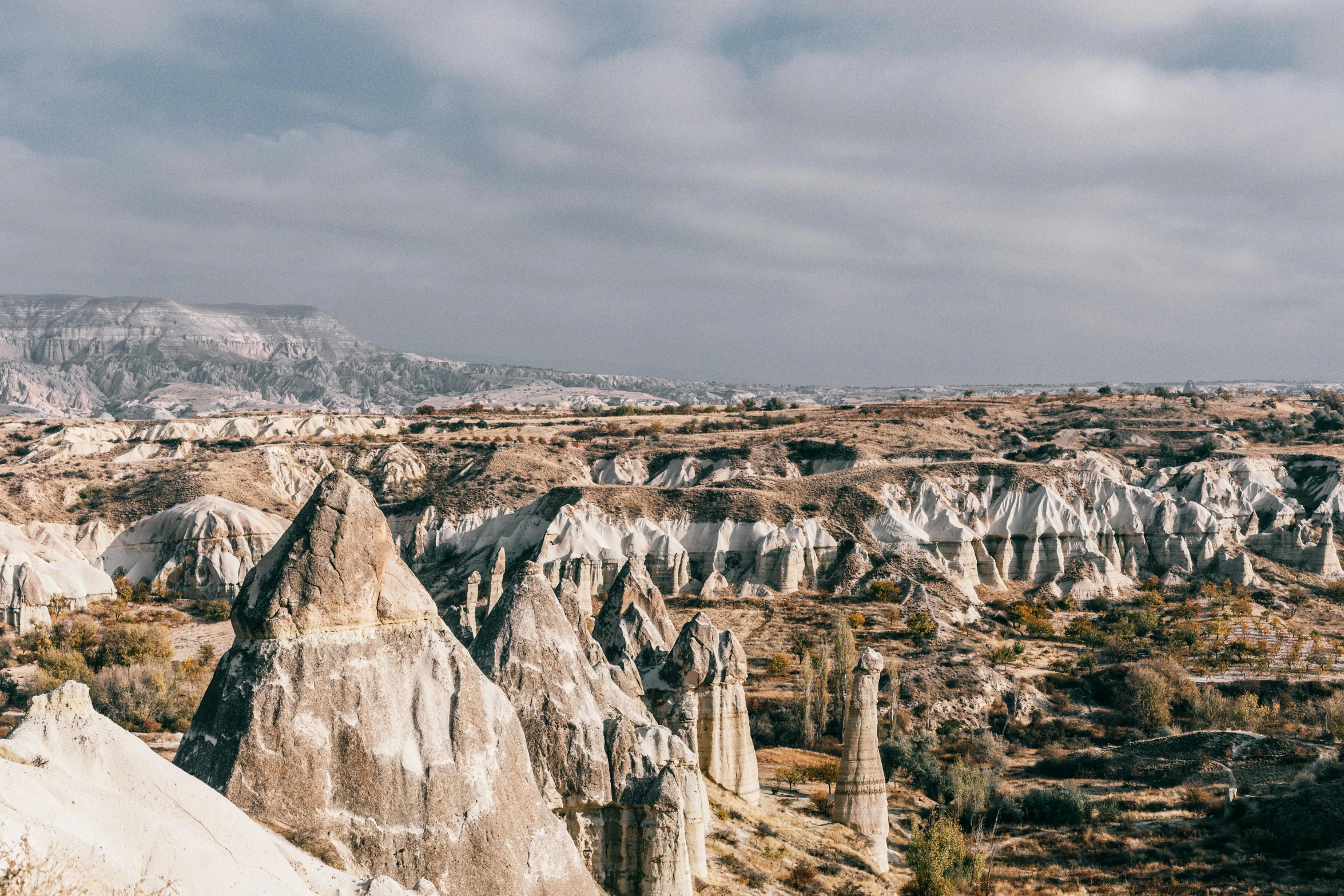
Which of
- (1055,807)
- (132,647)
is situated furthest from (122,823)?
(132,647)

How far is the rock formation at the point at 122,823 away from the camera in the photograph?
569 cm

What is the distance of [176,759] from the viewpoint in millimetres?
9641

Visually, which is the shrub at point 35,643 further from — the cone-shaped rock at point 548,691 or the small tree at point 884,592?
the small tree at point 884,592

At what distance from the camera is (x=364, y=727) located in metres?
9.54

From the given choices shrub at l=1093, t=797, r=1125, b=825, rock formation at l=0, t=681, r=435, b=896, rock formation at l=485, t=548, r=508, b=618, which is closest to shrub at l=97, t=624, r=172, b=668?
rock formation at l=485, t=548, r=508, b=618

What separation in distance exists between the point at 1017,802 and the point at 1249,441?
240ft

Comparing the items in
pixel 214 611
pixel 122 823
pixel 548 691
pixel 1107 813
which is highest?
pixel 122 823

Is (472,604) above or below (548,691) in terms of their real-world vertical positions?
below

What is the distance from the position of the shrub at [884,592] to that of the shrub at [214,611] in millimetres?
33684

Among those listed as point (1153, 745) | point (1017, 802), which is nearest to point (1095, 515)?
point (1153, 745)

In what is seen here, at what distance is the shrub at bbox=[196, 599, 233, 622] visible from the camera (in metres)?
53.7

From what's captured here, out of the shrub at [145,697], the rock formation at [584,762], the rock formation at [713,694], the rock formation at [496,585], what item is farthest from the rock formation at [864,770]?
the shrub at [145,697]

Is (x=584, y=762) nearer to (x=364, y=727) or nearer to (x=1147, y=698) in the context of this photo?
(x=364, y=727)

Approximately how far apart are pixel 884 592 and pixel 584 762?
43.0m
